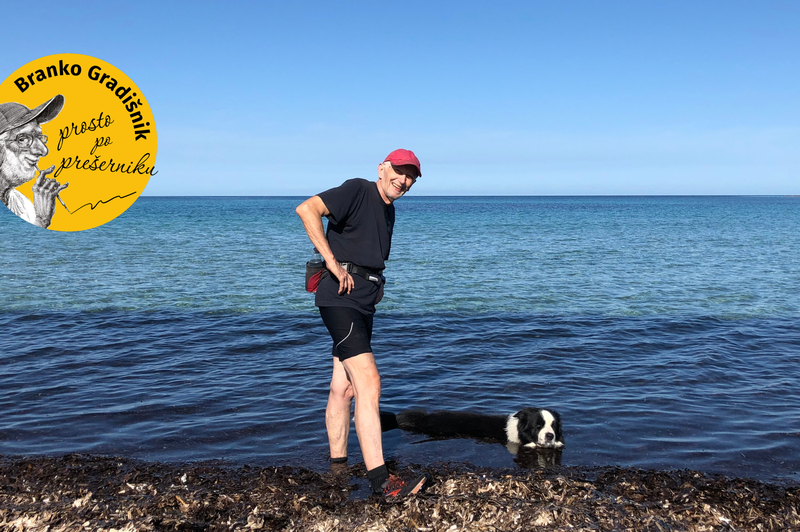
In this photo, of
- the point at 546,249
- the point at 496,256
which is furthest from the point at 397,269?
the point at 546,249

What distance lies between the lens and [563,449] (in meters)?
5.88

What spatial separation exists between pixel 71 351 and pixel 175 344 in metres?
1.51

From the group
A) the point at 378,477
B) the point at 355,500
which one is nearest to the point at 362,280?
the point at 378,477

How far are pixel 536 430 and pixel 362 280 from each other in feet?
8.23

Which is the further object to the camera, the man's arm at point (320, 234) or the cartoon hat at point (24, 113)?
the cartoon hat at point (24, 113)

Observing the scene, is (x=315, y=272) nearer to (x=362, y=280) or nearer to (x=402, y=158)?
(x=362, y=280)

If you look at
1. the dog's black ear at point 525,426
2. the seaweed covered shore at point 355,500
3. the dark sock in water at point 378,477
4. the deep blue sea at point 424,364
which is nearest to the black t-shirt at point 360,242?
the dark sock in water at point 378,477

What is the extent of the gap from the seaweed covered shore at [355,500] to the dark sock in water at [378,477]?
0.45 feet

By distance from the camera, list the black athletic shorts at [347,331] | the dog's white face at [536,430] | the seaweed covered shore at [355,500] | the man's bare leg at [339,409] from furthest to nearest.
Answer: the dog's white face at [536,430] → the man's bare leg at [339,409] → the black athletic shorts at [347,331] → the seaweed covered shore at [355,500]

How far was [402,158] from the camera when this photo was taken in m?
4.47

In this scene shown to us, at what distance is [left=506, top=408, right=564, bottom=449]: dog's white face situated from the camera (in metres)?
5.83

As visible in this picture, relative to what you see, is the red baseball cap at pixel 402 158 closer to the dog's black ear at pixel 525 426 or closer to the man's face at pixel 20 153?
the dog's black ear at pixel 525 426

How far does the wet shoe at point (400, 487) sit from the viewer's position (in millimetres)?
4422

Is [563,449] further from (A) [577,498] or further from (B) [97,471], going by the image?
(B) [97,471]
